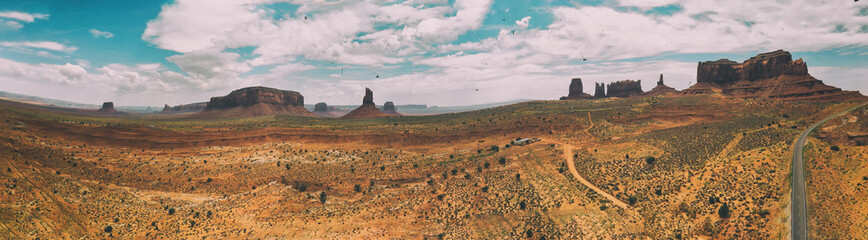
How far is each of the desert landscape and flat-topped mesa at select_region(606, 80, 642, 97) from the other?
101923mm

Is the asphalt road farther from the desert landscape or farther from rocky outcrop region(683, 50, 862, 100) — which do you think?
rocky outcrop region(683, 50, 862, 100)

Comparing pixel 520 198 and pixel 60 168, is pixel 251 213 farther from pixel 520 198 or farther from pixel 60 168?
pixel 520 198

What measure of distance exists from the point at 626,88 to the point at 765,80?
61.3 metres

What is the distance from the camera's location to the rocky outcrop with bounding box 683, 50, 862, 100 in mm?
106375

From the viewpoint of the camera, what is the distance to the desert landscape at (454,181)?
116ft

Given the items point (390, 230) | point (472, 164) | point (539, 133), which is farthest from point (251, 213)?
point (539, 133)

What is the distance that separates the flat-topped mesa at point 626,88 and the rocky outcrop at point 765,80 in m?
32.0

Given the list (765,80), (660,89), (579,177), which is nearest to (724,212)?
(579,177)

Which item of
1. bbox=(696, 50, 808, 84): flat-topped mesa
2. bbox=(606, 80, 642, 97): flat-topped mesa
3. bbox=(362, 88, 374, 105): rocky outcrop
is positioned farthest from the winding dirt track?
bbox=(606, 80, 642, 97): flat-topped mesa

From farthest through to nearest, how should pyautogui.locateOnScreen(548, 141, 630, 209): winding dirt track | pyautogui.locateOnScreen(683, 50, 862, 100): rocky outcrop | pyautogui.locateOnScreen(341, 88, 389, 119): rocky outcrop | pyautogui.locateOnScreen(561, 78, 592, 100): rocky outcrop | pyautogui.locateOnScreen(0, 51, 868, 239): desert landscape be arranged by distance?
1. pyautogui.locateOnScreen(561, 78, 592, 100): rocky outcrop
2. pyautogui.locateOnScreen(341, 88, 389, 119): rocky outcrop
3. pyautogui.locateOnScreen(683, 50, 862, 100): rocky outcrop
4. pyautogui.locateOnScreen(548, 141, 630, 209): winding dirt track
5. pyautogui.locateOnScreen(0, 51, 868, 239): desert landscape

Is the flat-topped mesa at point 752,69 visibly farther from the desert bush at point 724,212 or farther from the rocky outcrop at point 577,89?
the desert bush at point 724,212

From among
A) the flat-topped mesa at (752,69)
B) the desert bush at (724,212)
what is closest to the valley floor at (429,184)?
the desert bush at (724,212)

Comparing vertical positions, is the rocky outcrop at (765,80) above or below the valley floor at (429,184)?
above

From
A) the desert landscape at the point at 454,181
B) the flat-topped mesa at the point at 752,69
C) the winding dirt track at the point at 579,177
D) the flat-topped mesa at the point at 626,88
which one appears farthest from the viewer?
the flat-topped mesa at the point at 626,88
